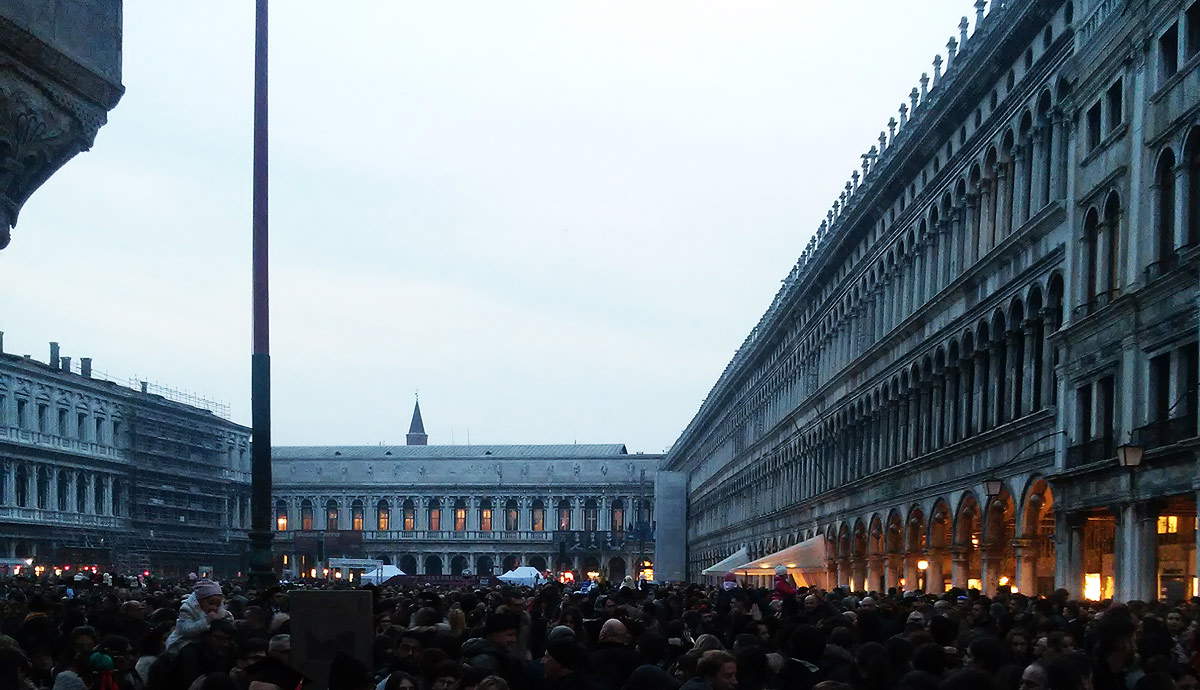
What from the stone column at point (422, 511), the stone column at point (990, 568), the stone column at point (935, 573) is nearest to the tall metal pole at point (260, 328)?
the stone column at point (990, 568)

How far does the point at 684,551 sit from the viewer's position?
124188mm

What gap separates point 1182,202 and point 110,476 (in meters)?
101

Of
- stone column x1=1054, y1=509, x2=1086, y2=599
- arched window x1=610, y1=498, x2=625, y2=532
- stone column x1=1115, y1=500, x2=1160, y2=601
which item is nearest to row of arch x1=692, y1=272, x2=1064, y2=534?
A: stone column x1=1054, y1=509, x2=1086, y2=599

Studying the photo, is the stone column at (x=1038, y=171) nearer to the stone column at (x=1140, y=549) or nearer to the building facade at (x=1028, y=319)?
the building facade at (x=1028, y=319)

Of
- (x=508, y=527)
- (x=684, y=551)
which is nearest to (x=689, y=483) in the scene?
(x=684, y=551)

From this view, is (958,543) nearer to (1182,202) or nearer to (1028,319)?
(1028,319)

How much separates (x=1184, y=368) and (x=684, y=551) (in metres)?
97.9

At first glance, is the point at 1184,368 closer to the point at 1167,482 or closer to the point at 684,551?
the point at 1167,482

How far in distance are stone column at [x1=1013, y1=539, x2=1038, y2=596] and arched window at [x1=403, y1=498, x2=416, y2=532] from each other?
148672mm

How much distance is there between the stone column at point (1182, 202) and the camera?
27.2 meters

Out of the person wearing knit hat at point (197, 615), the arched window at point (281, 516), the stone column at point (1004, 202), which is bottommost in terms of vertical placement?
the arched window at point (281, 516)

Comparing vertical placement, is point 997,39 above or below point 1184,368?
above

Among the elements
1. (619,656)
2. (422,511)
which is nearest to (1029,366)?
(619,656)

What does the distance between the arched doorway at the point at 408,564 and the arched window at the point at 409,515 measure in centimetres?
313
